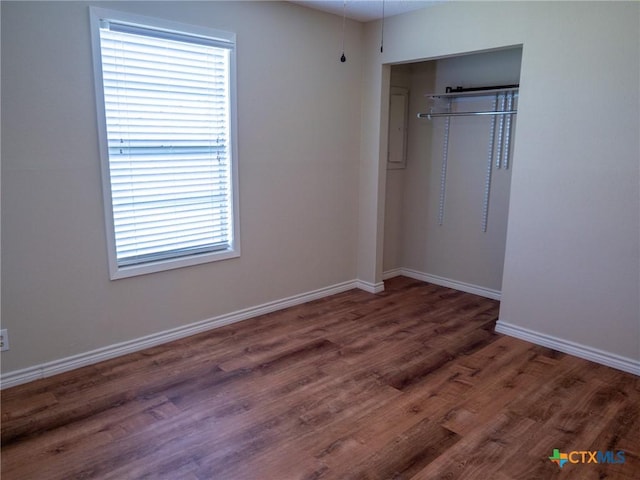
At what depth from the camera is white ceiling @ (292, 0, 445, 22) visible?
3.44 metres

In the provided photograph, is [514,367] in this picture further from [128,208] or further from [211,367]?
[128,208]

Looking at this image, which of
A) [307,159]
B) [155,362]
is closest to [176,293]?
[155,362]

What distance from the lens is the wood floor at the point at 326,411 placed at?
203 cm

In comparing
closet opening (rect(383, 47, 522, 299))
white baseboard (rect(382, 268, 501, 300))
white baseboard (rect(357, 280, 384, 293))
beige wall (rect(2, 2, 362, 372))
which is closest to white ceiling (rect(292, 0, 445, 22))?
beige wall (rect(2, 2, 362, 372))

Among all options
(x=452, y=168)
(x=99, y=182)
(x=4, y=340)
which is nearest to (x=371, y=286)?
(x=452, y=168)

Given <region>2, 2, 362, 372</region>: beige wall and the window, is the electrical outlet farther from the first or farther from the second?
the window

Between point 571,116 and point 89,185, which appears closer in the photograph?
point 89,185

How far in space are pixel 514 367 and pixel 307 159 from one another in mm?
2206

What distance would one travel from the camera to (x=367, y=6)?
11.6 ft

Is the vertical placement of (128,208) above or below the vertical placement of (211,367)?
above

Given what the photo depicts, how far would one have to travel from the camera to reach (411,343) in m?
3.28

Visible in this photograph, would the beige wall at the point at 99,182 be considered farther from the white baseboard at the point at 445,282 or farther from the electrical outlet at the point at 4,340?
the white baseboard at the point at 445,282

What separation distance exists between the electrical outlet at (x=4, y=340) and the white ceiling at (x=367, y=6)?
2.93 meters

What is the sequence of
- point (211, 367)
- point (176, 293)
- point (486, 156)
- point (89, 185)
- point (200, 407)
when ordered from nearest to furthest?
point (200, 407)
point (89, 185)
point (211, 367)
point (176, 293)
point (486, 156)
